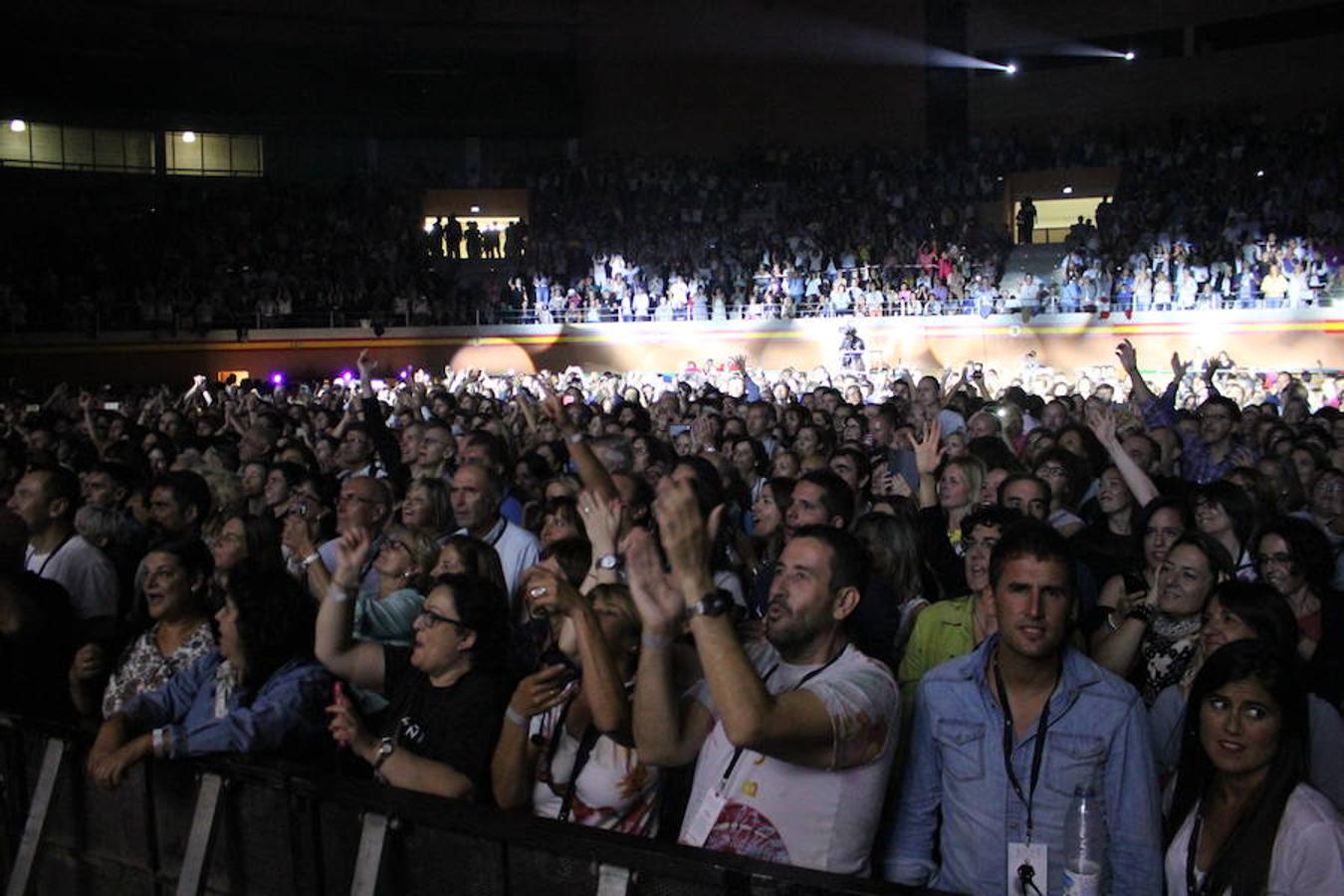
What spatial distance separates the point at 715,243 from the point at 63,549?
1171 inches

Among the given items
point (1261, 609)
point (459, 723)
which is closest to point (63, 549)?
point (459, 723)

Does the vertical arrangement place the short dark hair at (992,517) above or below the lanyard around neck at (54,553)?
above

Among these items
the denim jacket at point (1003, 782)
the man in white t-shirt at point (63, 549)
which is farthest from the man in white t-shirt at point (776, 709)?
the man in white t-shirt at point (63, 549)

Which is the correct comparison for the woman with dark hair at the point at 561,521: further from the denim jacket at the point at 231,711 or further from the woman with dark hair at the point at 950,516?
the denim jacket at the point at 231,711

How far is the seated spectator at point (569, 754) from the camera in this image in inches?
133

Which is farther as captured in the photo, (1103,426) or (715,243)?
(715,243)

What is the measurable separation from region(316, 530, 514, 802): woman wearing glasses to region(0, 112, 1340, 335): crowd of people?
25.4 m

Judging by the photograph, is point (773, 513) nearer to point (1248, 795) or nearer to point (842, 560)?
point (842, 560)

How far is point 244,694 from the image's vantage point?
13.2 feet

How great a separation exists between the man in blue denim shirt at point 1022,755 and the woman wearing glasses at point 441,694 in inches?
46.2

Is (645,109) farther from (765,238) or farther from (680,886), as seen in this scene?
(680,886)

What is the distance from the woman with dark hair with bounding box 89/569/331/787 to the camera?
150 inches

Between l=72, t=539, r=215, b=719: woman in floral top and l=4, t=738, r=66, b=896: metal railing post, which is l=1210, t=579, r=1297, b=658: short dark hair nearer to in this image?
l=72, t=539, r=215, b=719: woman in floral top

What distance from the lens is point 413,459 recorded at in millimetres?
8742
